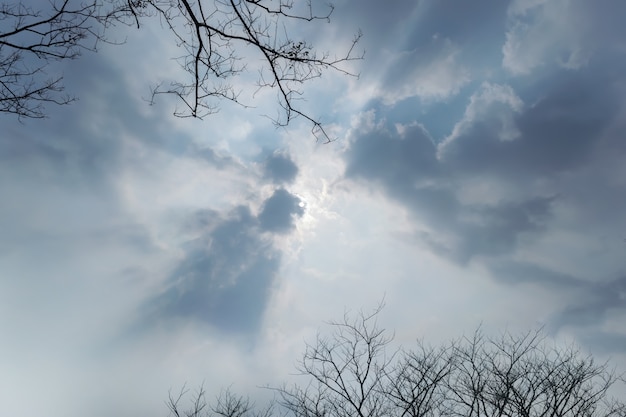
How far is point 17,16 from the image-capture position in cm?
473

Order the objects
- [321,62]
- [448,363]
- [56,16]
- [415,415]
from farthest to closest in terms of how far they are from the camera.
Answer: [448,363]
[415,415]
[321,62]
[56,16]

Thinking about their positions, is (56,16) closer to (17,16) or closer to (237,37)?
(17,16)

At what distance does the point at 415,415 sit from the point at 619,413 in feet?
31.3

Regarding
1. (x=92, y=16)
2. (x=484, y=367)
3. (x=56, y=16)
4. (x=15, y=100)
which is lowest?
(x=15, y=100)

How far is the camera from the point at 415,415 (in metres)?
17.2

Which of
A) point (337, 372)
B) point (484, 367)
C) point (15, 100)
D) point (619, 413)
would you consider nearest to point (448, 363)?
point (484, 367)

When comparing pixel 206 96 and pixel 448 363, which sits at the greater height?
pixel 448 363

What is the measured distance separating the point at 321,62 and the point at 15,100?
388 centimetres

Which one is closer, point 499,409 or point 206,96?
point 206,96

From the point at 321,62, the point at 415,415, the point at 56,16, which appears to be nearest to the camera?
the point at 56,16

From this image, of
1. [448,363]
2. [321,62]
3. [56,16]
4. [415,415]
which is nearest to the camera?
[56,16]

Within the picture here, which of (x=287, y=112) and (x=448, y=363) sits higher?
(x=448, y=363)

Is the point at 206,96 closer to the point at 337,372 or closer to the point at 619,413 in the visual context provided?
the point at 337,372

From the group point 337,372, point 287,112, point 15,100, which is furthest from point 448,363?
point 15,100
